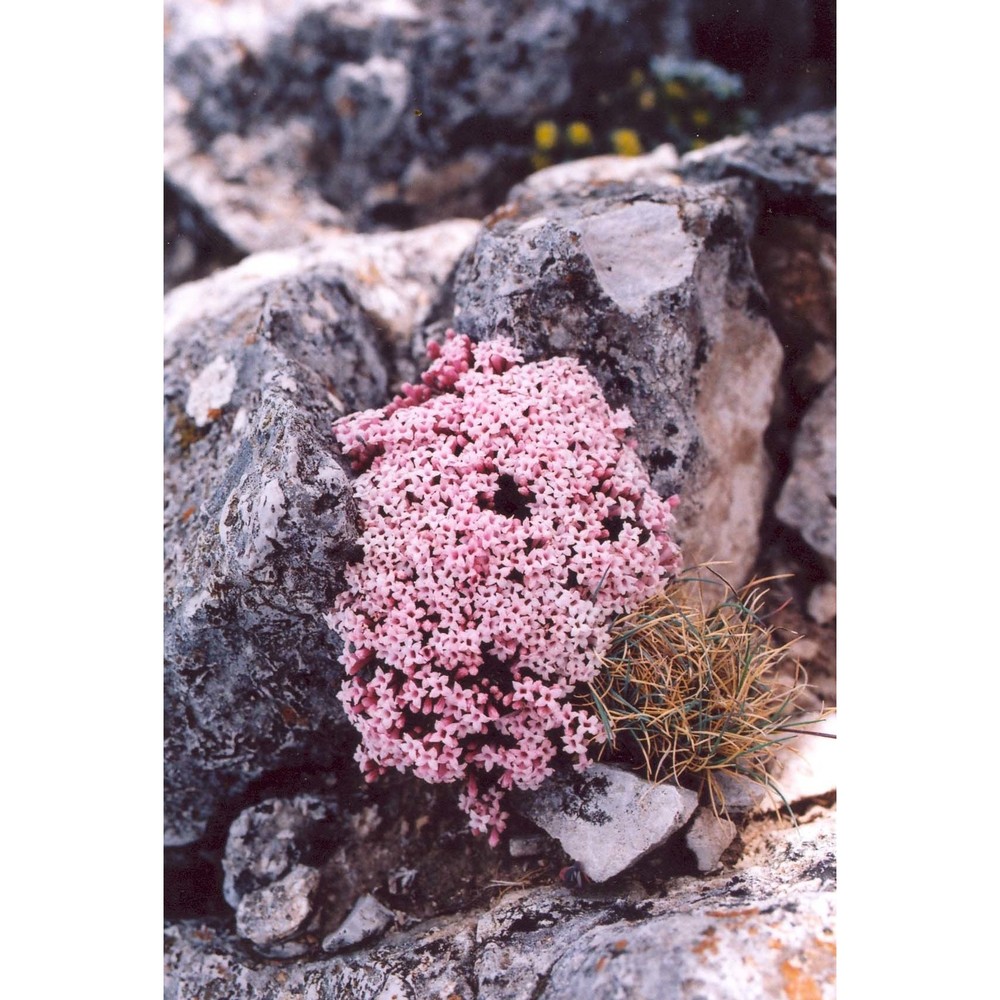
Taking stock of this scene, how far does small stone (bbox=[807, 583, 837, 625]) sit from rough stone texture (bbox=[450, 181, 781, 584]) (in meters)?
0.53

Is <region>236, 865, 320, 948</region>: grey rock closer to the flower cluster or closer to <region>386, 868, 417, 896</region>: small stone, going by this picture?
<region>386, 868, 417, 896</region>: small stone

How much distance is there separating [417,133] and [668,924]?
570 cm

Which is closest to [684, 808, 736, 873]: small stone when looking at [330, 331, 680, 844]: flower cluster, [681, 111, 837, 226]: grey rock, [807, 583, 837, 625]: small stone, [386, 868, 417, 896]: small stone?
[330, 331, 680, 844]: flower cluster

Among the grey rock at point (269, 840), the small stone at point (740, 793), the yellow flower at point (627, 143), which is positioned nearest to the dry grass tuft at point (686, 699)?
the small stone at point (740, 793)

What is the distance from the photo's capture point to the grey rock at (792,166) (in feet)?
15.5

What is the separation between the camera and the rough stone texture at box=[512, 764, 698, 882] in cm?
316

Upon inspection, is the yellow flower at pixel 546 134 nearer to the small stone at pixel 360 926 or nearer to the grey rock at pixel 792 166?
the grey rock at pixel 792 166

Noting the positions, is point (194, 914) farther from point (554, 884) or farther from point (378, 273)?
point (378, 273)

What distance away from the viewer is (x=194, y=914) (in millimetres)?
3852

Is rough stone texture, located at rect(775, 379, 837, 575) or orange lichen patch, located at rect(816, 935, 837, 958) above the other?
rough stone texture, located at rect(775, 379, 837, 575)

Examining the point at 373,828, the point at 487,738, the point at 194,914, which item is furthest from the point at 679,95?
the point at 194,914

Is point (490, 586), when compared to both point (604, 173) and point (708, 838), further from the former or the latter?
point (604, 173)
